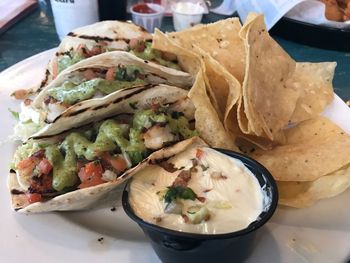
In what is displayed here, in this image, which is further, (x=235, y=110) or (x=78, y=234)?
(x=235, y=110)

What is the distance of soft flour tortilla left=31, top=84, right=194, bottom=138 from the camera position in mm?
1491

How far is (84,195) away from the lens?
4.63ft

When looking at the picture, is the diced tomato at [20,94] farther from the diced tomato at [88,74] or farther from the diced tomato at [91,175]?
the diced tomato at [91,175]

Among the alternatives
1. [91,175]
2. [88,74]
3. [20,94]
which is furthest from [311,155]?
[20,94]

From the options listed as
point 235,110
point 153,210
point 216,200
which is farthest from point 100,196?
point 235,110

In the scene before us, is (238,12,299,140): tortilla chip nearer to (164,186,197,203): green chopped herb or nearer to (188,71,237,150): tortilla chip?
(188,71,237,150): tortilla chip

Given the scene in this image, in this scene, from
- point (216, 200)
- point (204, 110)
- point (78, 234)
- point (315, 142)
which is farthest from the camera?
point (315, 142)

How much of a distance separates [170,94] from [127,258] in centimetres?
59

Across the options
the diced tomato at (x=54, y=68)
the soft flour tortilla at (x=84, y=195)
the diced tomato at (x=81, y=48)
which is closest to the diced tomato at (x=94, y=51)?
the diced tomato at (x=81, y=48)

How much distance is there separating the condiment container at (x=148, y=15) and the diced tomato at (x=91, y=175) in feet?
5.54

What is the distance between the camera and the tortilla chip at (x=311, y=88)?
1.81 metres

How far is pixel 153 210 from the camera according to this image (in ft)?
4.15

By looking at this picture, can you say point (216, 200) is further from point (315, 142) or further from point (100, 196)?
point (315, 142)

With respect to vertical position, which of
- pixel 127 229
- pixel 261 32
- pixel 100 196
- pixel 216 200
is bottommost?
pixel 127 229
